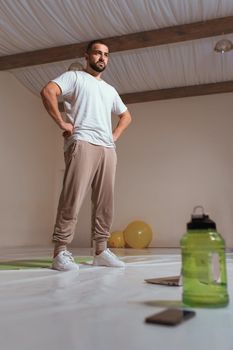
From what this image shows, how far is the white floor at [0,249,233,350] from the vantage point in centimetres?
67

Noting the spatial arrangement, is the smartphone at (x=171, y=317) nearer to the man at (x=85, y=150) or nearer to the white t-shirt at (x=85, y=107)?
the man at (x=85, y=150)

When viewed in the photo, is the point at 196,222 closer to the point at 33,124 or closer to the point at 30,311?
the point at 30,311

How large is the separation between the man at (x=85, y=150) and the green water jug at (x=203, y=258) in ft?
3.41

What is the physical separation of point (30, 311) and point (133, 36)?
4144 mm

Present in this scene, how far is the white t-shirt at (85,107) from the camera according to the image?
1967mm

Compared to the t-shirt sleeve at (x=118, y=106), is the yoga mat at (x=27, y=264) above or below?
below

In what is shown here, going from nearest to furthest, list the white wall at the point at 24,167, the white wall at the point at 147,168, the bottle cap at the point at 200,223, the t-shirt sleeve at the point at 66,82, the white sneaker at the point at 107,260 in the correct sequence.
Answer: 1. the bottle cap at the point at 200,223
2. the t-shirt sleeve at the point at 66,82
3. the white sneaker at the point at 107,260
4. the white wall at the point at 24,167
5. the white wall at the point at 147,168

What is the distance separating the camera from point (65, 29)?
440 cm

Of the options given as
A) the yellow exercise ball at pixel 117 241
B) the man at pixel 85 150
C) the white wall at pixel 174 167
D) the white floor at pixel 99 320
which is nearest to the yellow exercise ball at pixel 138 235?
the yellow exercise ball at pixel 117 241

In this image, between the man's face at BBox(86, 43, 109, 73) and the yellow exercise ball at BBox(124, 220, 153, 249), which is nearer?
the man's face at BBox(86, 43, 109, 73)

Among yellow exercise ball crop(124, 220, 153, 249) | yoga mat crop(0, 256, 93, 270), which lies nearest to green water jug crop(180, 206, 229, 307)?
yoga mat crop(0, 256, 93, 270)

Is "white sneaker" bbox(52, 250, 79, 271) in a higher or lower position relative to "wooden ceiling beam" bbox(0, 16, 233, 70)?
lower

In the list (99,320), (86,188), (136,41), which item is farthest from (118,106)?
(136,41)

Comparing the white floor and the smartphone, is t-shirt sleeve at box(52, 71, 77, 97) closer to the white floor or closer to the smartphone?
the white floor
